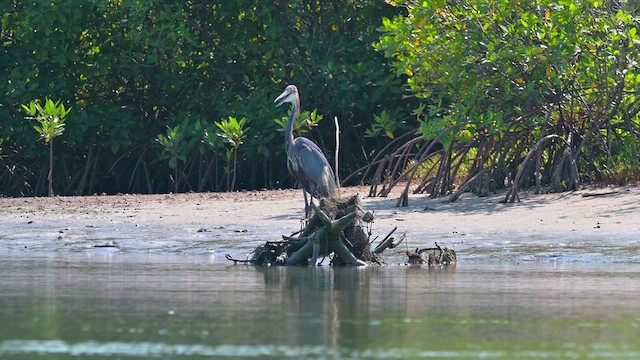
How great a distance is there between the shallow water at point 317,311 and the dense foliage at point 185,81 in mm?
9329

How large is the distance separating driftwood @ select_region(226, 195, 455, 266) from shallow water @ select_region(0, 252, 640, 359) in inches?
7.6

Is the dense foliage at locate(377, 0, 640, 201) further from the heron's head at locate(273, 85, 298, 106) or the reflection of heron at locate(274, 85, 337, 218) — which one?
the reflection of heron at locate(274, 85, 337, 218)

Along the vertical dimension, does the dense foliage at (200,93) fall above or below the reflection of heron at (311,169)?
above

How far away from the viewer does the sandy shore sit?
1390cm

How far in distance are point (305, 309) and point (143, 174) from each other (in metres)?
14.4

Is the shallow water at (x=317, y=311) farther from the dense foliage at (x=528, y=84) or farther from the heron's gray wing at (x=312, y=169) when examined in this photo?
the dense foliage at (x=528, y=84)

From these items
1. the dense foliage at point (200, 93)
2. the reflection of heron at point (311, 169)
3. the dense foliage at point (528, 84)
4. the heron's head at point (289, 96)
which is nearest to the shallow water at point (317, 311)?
the reflection of heron at point (311, 169)

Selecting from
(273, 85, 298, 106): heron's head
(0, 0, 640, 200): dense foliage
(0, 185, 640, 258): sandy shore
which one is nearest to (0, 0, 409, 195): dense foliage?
(0, 0, 640, 200): dense foliage

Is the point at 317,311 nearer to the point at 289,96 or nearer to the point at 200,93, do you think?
the point at 289,96

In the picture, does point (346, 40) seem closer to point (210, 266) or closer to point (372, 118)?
point (372, 118)

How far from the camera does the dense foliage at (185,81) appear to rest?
21.1 metres

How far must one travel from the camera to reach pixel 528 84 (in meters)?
16.0

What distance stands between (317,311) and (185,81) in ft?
47.2

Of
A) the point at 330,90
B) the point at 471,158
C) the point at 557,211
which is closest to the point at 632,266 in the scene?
the point at 557,211
